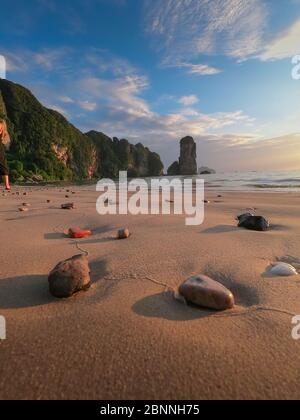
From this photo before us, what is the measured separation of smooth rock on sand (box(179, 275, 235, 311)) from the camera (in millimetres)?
1235

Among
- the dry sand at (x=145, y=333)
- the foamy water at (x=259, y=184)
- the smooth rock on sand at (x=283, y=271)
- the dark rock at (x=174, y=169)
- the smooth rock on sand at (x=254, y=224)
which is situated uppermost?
the dark rock at (x=174, y=169)

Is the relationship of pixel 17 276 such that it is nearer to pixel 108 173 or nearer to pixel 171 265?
pixel 171 265

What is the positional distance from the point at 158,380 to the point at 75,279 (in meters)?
0.73

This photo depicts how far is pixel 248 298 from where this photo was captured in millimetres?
1364

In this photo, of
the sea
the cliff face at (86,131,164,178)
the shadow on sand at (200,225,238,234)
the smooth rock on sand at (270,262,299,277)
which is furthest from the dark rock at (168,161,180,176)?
the smooth rock on sand at (270,262,299,277)

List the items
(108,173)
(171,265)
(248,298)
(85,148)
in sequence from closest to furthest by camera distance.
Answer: (248,298)
(171,265)
(85,148)
(108,173)

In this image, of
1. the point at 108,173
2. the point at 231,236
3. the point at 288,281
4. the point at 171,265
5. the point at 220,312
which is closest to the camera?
the point at 220,312

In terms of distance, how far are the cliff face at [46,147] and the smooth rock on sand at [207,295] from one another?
39.9 m

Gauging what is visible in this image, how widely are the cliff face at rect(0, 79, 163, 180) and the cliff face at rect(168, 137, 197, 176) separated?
76.0ft

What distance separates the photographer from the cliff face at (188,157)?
12231 centimetres

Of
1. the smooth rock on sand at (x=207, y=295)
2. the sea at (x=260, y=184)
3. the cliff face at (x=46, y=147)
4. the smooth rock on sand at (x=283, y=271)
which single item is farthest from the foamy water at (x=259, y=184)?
the cliff face at (x=46, y=147)

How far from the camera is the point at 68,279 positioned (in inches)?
53.8

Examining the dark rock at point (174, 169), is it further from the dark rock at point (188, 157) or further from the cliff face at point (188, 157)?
the dark rock at point (188, 157)
